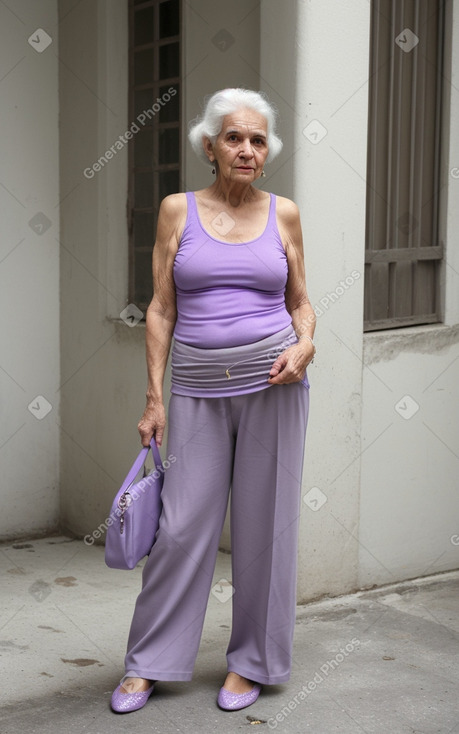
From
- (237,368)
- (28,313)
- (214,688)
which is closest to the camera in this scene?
(237,368)

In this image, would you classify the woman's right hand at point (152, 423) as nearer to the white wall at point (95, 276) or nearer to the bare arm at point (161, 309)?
the bare arm at point (161, 309)

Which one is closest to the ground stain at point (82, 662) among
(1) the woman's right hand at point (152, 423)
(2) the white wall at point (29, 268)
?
(1) the woman's right hand at point (152, 423)

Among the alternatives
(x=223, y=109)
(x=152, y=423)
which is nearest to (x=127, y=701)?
(x=152, y=423)

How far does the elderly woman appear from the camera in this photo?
12.5 ft

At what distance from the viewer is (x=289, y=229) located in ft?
13.0

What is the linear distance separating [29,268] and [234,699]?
2890 millimetres

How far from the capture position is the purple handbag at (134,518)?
12.3 feet

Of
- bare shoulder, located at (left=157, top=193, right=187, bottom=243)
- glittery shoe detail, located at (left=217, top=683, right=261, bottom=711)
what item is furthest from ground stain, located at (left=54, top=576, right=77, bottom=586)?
bare shoulder, located at (left=157, top=193, right=187, bottom=243)

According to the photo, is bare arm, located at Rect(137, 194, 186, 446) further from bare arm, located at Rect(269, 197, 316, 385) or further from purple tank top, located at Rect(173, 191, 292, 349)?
bare arm, located at Rect(269, 197, 316, 385)

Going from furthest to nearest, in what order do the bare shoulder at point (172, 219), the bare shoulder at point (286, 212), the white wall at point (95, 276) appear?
the white wall at point (95, 276) < the bare shoulder at point (286, 212) < the bare shoulder at point (172, 219)

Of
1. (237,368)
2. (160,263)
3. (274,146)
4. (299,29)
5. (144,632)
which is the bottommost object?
(144,632)

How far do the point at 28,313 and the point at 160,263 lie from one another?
2.38 m

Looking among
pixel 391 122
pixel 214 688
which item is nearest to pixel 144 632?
pixel 214 688

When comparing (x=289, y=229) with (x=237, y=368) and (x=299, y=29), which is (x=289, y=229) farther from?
(x=299, y=29)
